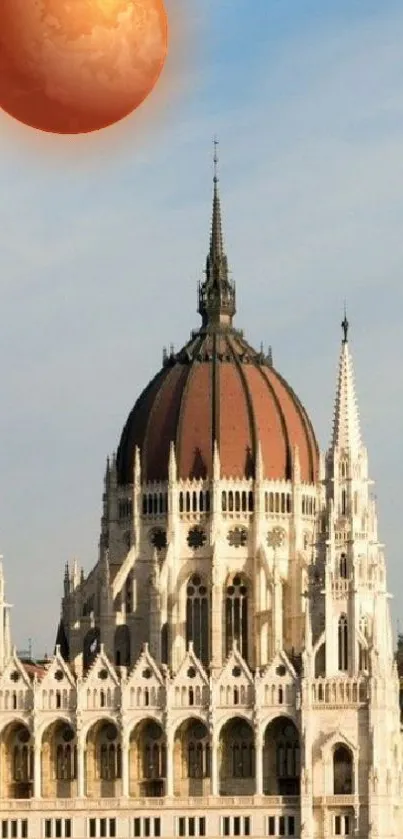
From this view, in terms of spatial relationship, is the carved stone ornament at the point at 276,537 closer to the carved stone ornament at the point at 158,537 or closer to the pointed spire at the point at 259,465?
the pointed spire at the point at 259,465

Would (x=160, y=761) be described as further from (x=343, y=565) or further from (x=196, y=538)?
(x=196, y=538)

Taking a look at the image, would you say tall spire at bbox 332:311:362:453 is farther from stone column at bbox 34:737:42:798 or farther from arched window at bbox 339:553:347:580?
stone column at bbox 34:737:42:798

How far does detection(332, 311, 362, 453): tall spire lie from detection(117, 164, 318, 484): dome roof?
601 cm

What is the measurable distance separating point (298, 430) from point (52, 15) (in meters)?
115

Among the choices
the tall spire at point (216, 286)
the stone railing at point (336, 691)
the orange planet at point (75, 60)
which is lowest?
the orange planet at point (75, 60)

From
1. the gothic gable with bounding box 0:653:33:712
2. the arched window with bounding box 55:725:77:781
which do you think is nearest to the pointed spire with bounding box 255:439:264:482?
the gothic gable with bounding box 0:653:33:712

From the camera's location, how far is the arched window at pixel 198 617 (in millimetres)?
124938

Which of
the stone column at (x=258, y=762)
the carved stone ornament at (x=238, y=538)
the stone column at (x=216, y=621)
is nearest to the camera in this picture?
the stone column at (x=258, y=762)

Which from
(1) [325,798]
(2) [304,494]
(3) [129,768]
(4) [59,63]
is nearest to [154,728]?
(3) [129,768]

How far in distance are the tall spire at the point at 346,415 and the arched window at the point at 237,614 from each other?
12033mm

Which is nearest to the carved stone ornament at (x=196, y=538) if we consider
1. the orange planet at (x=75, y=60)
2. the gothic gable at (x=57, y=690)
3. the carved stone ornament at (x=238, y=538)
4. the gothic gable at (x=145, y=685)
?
the carved stone ornament at (x=238, y=538)

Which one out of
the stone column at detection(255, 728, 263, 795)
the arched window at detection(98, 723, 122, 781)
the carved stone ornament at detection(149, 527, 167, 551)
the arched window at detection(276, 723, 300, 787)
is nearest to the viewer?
the stone column at detection(255, 728, 263, 795)

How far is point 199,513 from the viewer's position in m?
127

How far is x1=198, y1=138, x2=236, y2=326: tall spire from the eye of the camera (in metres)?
131
